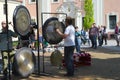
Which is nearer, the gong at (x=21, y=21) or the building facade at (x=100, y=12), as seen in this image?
the gong at (x=21, y=21)

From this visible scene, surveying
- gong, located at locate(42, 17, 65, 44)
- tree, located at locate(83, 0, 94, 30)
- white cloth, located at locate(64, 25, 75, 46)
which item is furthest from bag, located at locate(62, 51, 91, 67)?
tree, located at locate(83, 0, 94, 30)

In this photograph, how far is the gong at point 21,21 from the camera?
13976mm

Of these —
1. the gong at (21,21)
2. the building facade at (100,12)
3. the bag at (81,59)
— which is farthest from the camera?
the building facade at (100,12)

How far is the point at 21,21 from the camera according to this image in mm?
14141

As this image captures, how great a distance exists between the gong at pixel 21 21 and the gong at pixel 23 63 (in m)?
0.66

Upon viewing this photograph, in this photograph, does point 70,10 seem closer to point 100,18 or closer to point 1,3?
point 100,18

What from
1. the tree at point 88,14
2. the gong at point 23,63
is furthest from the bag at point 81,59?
the tree at point 88,14

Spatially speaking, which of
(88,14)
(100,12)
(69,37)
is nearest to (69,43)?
(69,37)

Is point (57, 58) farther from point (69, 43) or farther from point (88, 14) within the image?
point (88, 14)

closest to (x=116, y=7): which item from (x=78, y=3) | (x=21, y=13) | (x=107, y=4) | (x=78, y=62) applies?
(x=107, y=4)

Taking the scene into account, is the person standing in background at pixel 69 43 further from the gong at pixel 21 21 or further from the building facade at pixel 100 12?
the building facade at pixel 100 12

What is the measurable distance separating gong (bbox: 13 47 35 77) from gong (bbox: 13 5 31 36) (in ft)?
2.17

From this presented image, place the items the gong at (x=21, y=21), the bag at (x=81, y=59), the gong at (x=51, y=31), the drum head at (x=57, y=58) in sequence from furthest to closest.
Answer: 1. the bag at (x=81, y=59)
2. the drum head at (x=57, y=58)
3. the gong at (x=51, y=31)
4. the gong at (x=21, y=21)

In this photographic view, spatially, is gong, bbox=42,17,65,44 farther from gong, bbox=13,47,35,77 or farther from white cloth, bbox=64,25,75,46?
gong, bbox=13,47,35,77
